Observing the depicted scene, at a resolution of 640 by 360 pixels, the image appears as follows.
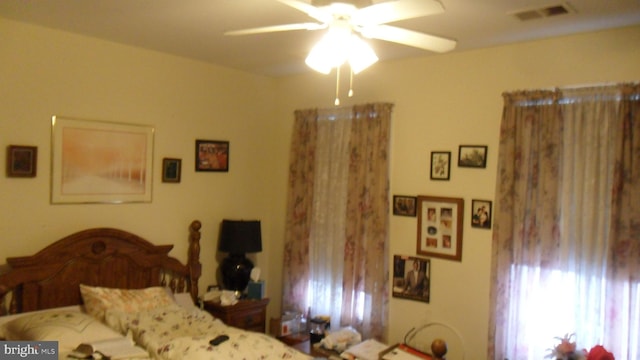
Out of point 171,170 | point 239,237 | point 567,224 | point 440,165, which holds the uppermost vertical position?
point 440,165

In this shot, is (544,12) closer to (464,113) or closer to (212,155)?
(464,113)

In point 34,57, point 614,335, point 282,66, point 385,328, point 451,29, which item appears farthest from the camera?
point 282,66

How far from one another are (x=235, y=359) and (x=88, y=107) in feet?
6.80

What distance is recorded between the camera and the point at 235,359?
245 cm

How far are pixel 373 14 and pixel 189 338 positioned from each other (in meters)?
2.01

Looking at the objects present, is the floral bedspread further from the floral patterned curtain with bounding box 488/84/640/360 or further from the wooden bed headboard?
the floral patterned curtain with bounding box 488/84/640/360

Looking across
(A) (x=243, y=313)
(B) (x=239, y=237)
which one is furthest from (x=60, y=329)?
(B) (x=239, y=237)

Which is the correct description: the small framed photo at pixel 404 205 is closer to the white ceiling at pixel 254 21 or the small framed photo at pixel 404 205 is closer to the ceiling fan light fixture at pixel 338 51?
the white ceiling at pixel 254 21

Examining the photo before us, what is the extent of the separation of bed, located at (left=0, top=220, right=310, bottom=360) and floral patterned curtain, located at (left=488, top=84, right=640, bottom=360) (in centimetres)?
148

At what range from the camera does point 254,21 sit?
2717mm

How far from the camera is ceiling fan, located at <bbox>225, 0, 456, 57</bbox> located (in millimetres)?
1671

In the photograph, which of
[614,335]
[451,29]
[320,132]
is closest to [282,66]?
[320,132]

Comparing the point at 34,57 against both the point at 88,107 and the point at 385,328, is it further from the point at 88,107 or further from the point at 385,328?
the point at 385,328

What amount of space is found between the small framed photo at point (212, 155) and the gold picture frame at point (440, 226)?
1.77 meters
